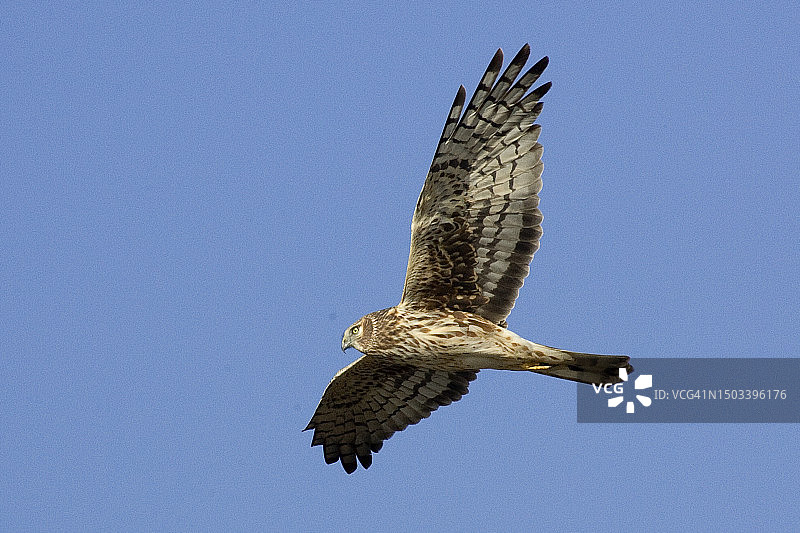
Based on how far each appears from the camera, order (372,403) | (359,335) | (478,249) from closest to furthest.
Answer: (478,249) → (359,335) → (372,403)

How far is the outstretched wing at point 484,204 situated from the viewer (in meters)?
9.88

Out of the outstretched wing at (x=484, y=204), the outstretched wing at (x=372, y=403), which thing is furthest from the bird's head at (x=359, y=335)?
the outstretched wing at (x=372, y=403)

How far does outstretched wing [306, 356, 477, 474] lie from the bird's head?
671 mm

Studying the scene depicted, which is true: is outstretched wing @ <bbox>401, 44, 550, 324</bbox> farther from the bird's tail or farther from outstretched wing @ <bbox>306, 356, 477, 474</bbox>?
outstretched wing @ <bbox>306, 356, 477, 474</bbox>

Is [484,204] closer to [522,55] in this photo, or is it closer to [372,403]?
[522,55]

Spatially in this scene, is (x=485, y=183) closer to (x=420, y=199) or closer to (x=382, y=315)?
(x=420, y=199)

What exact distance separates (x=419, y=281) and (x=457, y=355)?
78 cm

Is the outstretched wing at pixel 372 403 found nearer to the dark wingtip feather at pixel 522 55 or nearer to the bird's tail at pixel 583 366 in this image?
the bird's tail at pixel 583 366

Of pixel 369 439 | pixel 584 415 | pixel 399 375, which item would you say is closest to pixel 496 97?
pixel 399 375

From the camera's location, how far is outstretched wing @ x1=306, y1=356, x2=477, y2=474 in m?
11.4

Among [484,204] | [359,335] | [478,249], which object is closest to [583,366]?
[478,249]

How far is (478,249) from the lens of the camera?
10.2 metres

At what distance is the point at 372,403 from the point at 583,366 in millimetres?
2740

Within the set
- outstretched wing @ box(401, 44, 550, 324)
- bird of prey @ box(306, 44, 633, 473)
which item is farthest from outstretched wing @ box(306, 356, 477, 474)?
outstretched wing @ box(401, 44, 550, 324)
